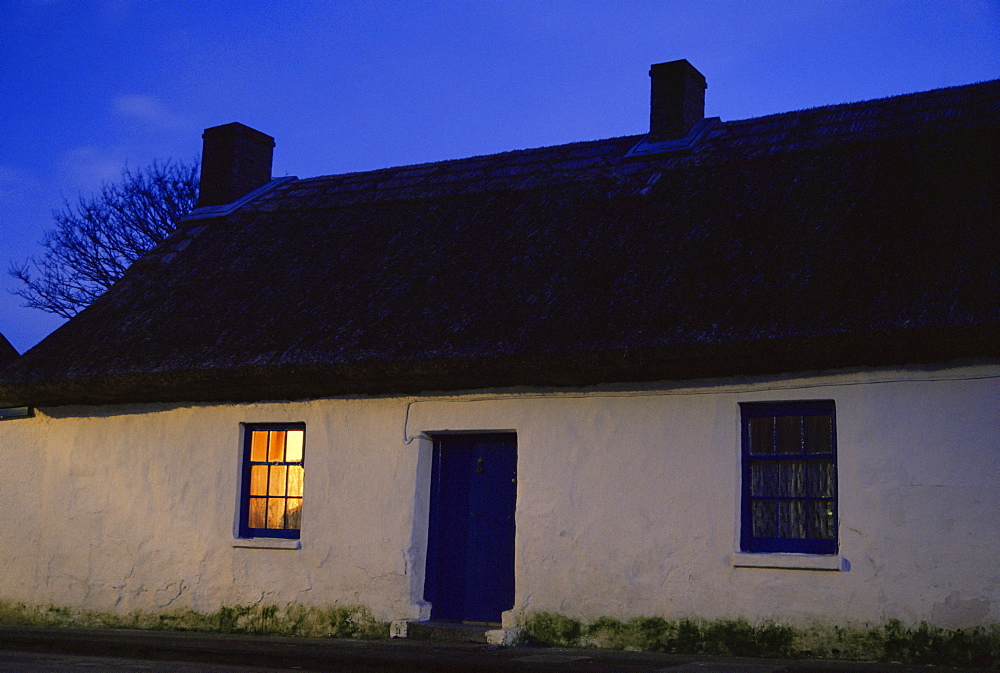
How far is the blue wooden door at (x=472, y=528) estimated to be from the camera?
10.7 meters

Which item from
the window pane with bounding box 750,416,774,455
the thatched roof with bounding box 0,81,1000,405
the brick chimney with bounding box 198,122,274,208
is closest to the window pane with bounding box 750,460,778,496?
the window pane with bounding box 750,416,774,455

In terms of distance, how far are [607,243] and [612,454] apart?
226 centimetres

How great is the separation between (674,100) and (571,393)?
181 inches

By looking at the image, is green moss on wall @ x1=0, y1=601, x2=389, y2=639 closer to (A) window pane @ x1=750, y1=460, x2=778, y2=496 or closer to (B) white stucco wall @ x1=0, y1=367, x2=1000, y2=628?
(B) white stucco wall @ x1=0, y1=367, x2=1000, y2=628

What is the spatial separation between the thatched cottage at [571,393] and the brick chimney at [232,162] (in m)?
1.57

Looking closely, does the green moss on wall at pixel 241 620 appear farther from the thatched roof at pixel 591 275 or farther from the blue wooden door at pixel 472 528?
the thatched roof at pixel 591 275

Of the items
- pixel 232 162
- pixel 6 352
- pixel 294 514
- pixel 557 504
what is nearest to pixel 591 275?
pixel 557 504

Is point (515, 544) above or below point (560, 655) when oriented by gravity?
above

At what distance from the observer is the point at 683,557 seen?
9430 millimetres

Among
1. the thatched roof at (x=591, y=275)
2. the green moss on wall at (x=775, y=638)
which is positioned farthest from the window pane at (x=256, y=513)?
the green moss on wall at (x=775, y=638)

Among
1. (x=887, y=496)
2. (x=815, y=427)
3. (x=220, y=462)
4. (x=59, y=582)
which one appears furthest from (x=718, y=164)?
(x=59, y=582)

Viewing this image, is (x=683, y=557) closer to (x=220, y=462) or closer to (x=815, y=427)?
(x=815, y=427)

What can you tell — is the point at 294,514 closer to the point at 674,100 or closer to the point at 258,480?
the point at 258,480

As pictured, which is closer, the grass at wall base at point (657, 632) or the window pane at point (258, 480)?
the grass at wall base at point (657, 632)
